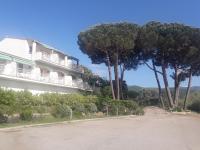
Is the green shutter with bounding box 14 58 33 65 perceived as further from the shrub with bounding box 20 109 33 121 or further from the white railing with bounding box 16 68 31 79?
the shrub with bounding box 20 109 33 121

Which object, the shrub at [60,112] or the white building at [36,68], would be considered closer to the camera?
the shrub at [60,112]

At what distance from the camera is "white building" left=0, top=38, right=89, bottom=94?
128 feet

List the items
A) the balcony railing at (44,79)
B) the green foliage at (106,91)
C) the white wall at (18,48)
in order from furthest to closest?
the green foliage at (106,91) < the white wall at (18,48) < the balcony railing at (44,79)

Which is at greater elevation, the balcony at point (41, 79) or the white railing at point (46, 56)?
the white railing at point (46, 56)

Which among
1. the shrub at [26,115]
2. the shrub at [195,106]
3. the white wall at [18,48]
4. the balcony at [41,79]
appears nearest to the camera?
the shrub at [26,115]

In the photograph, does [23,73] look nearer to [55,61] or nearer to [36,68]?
[36,68]

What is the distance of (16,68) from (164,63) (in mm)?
25267

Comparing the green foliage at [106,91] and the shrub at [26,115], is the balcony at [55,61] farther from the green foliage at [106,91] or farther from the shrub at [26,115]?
the shrub at [26,115]

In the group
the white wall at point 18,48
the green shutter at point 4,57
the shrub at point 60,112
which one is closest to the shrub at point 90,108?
the shrub at point 60,112

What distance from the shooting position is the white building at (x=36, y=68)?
128ft

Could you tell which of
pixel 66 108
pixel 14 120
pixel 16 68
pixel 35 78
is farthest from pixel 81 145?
pixel 35 78

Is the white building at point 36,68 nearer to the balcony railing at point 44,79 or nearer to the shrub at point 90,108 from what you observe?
the balcony railing at point 44,79

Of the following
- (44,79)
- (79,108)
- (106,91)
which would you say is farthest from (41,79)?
(106,91)

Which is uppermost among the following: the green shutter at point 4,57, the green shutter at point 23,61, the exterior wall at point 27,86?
the green shutter at point 23,61
